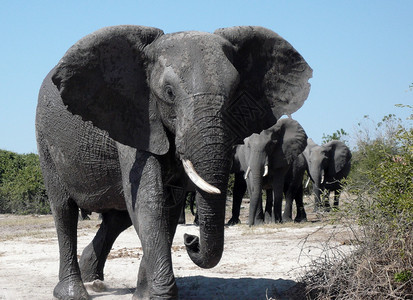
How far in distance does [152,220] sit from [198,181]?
81cm

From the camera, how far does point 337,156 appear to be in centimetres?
2197

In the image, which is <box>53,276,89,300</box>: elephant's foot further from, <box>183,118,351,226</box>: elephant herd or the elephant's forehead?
<box>183,118,351,226</box>: elephant herd

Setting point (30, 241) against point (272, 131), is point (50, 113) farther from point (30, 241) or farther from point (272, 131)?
point (272, 131)

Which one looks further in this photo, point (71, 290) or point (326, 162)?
point (326, 162)

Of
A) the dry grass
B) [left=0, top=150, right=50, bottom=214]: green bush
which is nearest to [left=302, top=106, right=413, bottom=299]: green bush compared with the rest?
the dry grass

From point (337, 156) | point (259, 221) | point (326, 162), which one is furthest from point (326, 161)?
point (259, 221)

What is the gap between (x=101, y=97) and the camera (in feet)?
17.6

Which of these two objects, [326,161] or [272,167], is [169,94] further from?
[326,161]

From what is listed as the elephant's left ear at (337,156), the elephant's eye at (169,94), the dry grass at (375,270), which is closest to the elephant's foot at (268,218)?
the elephant's left ear at (337,156)

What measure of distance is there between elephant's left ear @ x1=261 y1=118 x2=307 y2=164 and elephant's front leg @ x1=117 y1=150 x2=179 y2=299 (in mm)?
11315

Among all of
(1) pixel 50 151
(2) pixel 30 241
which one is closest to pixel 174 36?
(1) pixel 50 151

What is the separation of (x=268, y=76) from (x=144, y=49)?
1.07 m

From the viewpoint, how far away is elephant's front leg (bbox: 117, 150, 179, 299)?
5.01m

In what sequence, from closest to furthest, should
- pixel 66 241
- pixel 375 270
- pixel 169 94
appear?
pixel 169 94 < pixel 375 270 < pixel 66 241
